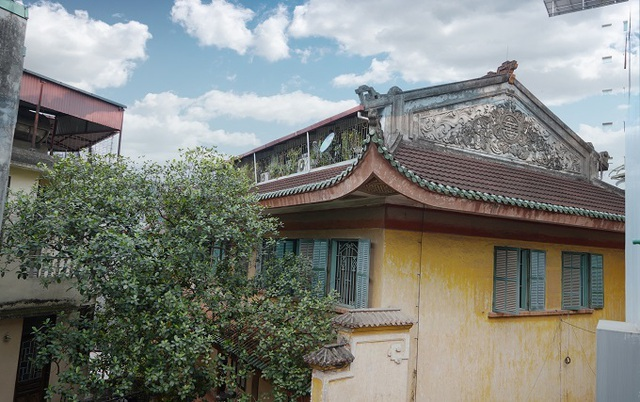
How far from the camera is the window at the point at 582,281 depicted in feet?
32.6

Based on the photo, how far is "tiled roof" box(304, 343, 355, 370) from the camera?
6.16 metres

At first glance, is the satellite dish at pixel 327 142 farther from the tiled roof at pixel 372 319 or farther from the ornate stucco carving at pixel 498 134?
the tiled roof at pixel 372 319

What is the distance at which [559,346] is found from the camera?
9641 millimetres

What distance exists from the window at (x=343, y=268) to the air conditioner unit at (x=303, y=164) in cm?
341

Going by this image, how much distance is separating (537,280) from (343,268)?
12.5 ft

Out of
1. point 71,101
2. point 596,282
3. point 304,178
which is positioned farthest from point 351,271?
point 71,101

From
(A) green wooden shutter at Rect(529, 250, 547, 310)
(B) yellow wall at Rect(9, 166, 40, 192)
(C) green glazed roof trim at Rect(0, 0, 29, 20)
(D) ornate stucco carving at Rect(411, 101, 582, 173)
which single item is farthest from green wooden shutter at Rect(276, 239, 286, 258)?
(C) green glazed roof trim at Rect(0, 0, 29, 20)

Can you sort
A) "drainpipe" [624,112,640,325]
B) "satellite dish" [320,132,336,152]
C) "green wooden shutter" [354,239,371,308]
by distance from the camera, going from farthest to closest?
1. "satellite dish" [320,132,336,152]
2. "green wooden shutter" [354,239,371,308]
3. "drainpipe" [624,112,640,325]

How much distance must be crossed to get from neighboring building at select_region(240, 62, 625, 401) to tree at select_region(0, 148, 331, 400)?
0.92 meters

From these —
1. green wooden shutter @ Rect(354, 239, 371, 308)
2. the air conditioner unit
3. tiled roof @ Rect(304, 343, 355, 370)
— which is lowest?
tiled roof @ Rect(304, 343, 355, 370)

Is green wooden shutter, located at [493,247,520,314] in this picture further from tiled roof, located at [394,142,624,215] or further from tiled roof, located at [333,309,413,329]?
tiled roof, located at [333,309,413,329]

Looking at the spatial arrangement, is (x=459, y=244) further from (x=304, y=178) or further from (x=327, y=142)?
(x=304, y=178)

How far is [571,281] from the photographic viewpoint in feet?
32.9

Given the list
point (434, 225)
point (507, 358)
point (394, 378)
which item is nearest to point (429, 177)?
point (434, 225)
